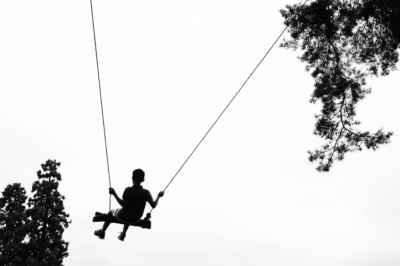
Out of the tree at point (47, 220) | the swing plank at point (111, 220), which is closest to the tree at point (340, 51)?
the swing plank at point (111, 220)

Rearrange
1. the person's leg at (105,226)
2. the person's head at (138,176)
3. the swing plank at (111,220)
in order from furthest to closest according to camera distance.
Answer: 1. the person's leg at (105,226)
2. the swing plank at (111,220)
3. the person's head at (138,176)

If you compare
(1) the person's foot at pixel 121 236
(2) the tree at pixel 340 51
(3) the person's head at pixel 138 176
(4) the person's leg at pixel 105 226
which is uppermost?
(2) the tree at pixel 340 51

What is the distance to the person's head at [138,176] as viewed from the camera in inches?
286

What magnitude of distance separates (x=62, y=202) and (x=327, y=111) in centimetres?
1823

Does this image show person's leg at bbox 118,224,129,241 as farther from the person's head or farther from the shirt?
the person's head

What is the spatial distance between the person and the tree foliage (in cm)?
1596

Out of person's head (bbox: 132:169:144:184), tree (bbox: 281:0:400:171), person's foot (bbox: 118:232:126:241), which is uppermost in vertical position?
tree (bbox: 281:0:400:171)

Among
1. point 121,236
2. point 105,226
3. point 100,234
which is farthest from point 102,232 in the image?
point 121,236

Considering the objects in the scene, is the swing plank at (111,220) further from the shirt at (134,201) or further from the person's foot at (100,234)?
the person's foot at (100,234)

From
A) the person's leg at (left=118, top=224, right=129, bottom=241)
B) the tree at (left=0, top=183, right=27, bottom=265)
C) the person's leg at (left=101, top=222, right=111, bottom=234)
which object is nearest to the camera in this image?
the person's leg at (left=101, top=222, right=111, bottom=234)

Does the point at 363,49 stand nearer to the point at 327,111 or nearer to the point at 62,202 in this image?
the point at 327,111

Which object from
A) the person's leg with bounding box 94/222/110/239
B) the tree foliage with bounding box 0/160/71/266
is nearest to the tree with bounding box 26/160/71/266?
the tree foliage with bounding box 0/160/71/266

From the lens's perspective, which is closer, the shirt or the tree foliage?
the shirt

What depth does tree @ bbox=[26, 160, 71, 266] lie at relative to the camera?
22.2 meters
